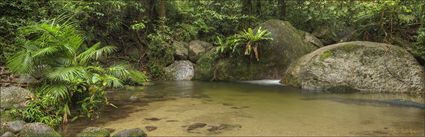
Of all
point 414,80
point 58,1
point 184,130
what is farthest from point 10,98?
point 414,80

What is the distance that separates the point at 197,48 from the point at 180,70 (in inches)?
53.1

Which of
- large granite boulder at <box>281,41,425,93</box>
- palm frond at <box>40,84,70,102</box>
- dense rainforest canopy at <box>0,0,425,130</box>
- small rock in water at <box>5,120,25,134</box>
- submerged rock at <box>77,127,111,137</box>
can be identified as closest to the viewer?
submerged rock at <box>77,127,111,137</box>

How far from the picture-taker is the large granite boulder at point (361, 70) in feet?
36.4

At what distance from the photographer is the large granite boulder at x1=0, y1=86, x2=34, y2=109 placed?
649 cm

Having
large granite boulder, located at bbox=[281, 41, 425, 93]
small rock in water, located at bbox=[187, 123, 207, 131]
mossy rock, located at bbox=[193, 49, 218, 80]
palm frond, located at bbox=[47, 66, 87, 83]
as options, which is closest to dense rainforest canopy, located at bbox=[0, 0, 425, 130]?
palm frond, located at bbox=[47, 66, 87, 83]

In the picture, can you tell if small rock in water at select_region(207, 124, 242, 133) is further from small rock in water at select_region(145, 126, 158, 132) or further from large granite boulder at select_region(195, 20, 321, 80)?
large granite boulder at select_region(195, 20, 321, 80)

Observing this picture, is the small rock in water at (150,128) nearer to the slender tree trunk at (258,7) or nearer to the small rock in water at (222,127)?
the small rock in water at (222,127)

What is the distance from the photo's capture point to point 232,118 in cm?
706

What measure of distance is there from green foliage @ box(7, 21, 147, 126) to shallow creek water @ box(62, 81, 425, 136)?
1.33 feet

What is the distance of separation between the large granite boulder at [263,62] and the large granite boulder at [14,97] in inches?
307

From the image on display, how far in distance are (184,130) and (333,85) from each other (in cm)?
658

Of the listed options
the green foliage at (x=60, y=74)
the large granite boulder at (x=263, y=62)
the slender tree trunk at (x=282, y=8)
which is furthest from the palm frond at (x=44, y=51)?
the slender tree trunk at (x=282, y=8)

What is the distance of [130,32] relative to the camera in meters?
15.6

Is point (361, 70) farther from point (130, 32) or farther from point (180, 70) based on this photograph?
point (130, 32)
